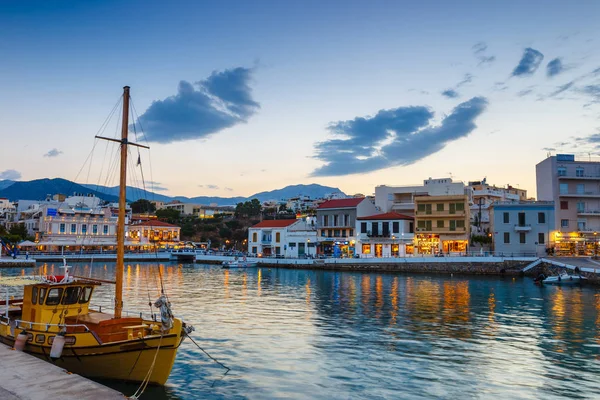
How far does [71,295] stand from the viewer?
1728 centimetres

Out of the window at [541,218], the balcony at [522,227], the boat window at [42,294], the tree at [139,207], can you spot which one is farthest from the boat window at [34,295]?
the tree at [139,207]

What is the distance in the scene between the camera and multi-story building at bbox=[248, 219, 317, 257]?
83.0 meters

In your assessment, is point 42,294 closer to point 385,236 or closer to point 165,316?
point 165,316

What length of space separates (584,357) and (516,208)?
163ft

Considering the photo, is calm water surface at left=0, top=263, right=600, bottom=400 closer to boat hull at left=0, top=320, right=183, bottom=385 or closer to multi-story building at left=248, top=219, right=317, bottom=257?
boat hull at left=0, top=320, right=183, bottom=385

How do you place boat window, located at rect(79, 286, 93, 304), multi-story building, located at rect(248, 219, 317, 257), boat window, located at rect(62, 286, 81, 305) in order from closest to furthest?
boat window, located at rect(62, 286, 81, 305) < boat window, located at rect(79, 286, 93, 304) < multi-story building, located at rect(248, 219, 317, 257)

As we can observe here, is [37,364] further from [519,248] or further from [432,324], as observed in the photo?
[519,248]

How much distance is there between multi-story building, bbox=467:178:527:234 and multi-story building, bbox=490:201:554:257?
1537cm

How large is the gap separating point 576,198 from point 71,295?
2646 inches

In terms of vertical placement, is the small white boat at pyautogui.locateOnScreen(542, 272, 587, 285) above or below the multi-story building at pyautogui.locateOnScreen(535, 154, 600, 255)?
below

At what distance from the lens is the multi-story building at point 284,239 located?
8301 centimetres

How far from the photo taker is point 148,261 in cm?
9300

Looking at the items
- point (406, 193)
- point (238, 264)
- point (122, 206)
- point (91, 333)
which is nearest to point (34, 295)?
point (91, 333)

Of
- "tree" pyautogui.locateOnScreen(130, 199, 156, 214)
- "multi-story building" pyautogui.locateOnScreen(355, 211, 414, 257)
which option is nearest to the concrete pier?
"multi-story building" pyautogui.locateOnScreen(355, 211, 414, 257)
